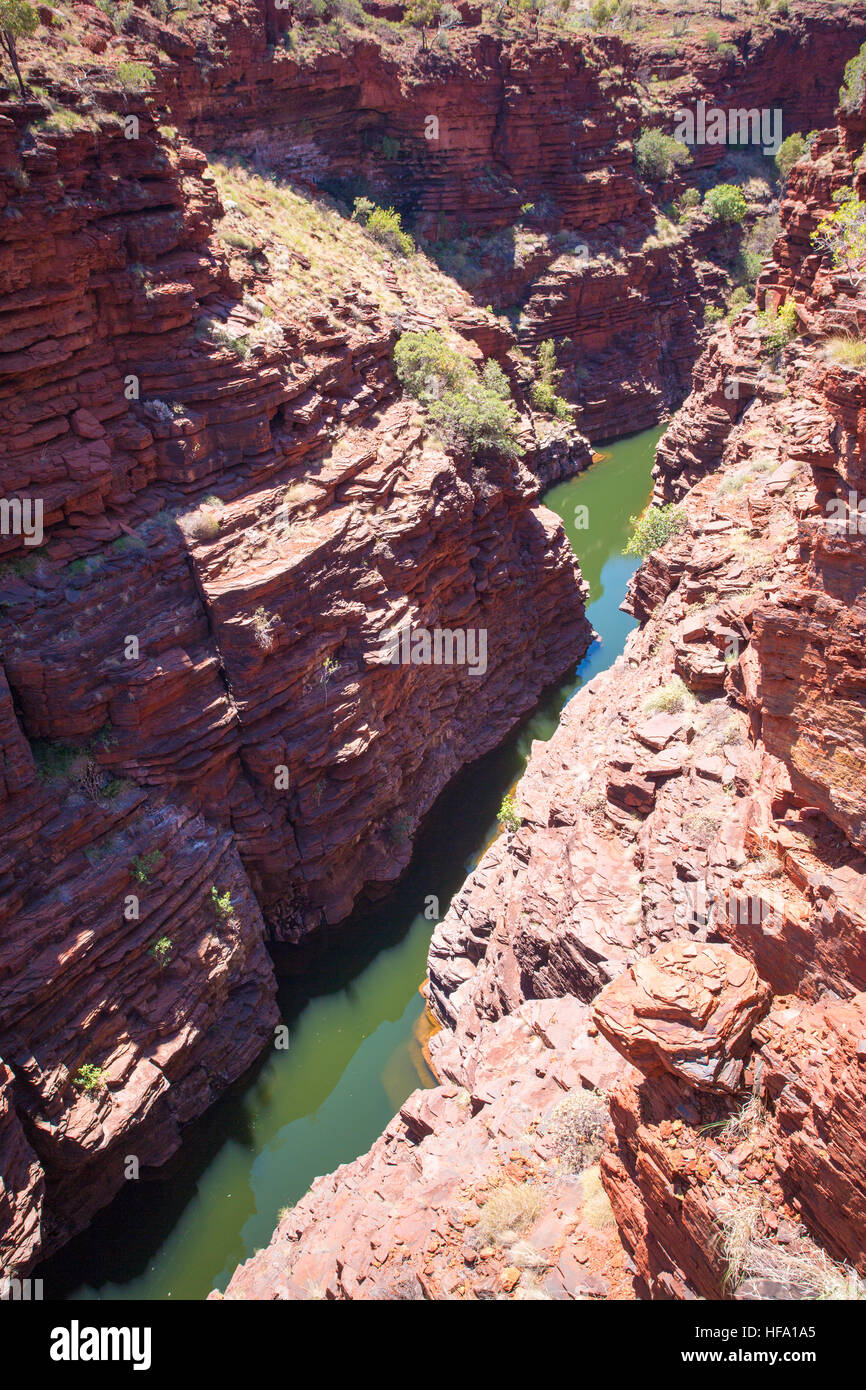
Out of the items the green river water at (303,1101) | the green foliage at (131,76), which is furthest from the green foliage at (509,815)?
the green foliage at (131,76)

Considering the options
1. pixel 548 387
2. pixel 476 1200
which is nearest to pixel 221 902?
pixel 476 1200

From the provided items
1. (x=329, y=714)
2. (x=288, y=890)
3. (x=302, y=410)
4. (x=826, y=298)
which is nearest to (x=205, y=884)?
(x=288, y=890)

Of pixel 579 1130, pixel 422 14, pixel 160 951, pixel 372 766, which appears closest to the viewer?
pixel 579 1130

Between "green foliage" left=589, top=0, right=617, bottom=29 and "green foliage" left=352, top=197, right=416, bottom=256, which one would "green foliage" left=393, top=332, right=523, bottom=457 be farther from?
"green foliage" left=589, top=0, right=617, bottom=29

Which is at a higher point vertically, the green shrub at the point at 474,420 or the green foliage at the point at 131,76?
the green foliage at the point at 131,76

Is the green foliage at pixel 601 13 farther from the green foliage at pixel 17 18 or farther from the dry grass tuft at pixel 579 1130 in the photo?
the dry grass tuft at pixel 579 1130

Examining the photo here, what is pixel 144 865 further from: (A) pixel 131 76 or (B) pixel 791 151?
(B) pixel 791 151
